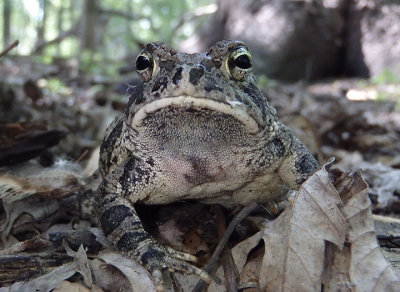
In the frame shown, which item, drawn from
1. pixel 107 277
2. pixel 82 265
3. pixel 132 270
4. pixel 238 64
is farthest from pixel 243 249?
pixel 238 64

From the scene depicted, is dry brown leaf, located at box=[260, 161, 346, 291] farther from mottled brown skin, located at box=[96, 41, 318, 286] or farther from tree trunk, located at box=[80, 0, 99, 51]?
tree trunk, located at box=[80, 0, 99, 51]

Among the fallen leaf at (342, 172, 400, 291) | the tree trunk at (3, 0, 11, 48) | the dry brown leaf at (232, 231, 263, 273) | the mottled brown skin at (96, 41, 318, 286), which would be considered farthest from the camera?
the tree trunk at (3, 0, 11, 48)

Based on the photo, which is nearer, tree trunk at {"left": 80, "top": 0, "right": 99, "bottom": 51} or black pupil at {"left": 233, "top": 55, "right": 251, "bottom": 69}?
black pupil at {"left": 233, "top": 55, "right": 251, "bottom": 69}

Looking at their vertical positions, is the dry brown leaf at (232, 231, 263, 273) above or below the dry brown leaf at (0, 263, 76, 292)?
above

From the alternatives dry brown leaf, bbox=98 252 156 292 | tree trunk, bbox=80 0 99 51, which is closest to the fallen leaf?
dry brown leaf, bbox=98 252 156 292

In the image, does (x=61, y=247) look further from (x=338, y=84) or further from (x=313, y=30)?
(x=313, y=30)

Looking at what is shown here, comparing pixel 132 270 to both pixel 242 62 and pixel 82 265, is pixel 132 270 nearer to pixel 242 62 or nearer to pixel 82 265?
pixel 82 265

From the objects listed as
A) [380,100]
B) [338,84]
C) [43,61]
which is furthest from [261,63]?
[43,61]
